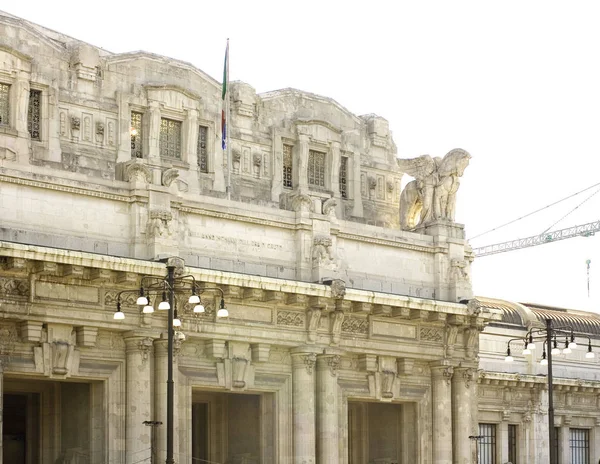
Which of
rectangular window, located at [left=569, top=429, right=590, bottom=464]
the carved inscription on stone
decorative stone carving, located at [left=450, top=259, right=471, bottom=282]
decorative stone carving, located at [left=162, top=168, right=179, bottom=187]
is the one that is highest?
decorative stone carving, located at [left=162, top=168, right=179, bottom=187]

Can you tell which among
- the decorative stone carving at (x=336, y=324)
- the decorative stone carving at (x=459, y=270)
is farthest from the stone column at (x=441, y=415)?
the decorative stone carving at (x=336, y=324)

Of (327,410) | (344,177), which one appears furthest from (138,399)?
(344,177)

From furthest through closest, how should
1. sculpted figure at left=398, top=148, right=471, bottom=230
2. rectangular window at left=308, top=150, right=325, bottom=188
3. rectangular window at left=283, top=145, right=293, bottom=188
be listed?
sculpted figure at left=398, top=148, right=471, bottom=230, rectangular window at left=308, top=150, right=325, bottom=188, rectangular window at left=283, top=145, right=293, bottom=188

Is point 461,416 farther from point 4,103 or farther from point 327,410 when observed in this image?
point 4,103

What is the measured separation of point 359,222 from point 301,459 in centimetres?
960

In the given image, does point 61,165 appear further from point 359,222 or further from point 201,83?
point 359,222

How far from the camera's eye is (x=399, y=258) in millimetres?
53062

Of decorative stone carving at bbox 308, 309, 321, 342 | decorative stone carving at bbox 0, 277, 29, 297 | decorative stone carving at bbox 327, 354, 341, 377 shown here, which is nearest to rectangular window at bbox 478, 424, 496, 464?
decorative stone carving at bbox 327, 354, 341, 377

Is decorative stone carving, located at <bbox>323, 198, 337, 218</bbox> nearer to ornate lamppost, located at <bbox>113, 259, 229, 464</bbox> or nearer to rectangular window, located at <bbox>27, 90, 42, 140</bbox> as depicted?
ornate lamppost, located at <bbox>113, 259, 229, 464</bbox>

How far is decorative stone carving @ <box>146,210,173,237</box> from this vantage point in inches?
1794

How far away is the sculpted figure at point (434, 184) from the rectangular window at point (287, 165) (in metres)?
4.38

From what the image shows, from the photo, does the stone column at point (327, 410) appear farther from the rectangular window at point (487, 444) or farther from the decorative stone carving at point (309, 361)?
the rectangular window at point (487, 444)

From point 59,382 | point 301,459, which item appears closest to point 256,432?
point 301,459

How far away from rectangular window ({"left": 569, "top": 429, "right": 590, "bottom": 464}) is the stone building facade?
12.8 metres
